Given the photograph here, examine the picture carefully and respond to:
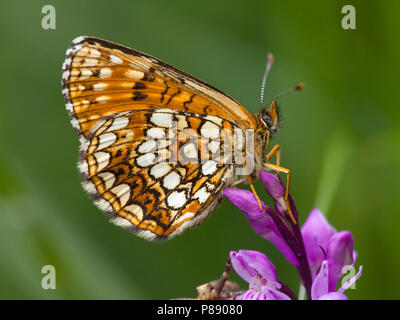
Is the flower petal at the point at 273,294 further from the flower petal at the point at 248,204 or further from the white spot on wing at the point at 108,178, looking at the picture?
the white spot on wing at the point at 108,178

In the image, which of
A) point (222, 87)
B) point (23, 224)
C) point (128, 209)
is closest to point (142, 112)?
point (128, 209)

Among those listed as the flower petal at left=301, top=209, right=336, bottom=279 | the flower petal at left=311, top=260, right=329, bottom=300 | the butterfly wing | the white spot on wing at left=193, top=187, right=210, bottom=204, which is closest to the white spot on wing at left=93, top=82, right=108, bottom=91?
the butterfly wing

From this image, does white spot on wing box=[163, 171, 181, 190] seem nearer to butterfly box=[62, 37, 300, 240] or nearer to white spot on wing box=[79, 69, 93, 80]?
butterfly box=[62, 37, 300, 240]

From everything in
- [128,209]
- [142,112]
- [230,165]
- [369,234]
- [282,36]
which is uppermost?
[282,36]

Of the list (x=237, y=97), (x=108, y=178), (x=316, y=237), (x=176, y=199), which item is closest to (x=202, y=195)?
(x=176, y=199)

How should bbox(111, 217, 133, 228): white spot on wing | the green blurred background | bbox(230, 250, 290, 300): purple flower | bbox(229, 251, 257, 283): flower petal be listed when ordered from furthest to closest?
the green blurred background → bbox(111, 217, 133, 228): white spot on wing → bbox(229, 251, 257, 283): flower petal → bbox(230, 250, 290, 300): purple flower
